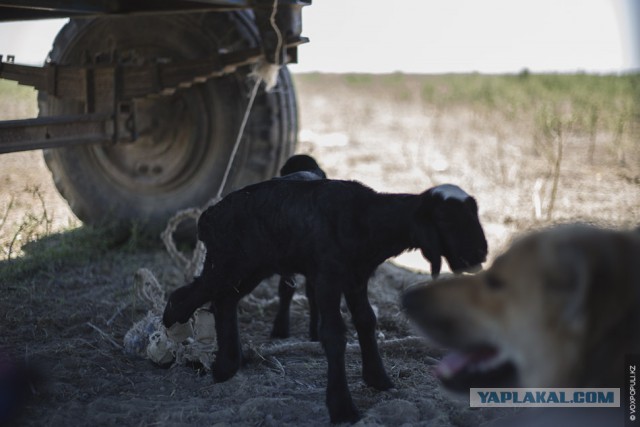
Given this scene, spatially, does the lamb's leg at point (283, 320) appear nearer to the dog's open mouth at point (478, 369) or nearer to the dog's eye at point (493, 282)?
the dog's open mouth at point (478, 369)

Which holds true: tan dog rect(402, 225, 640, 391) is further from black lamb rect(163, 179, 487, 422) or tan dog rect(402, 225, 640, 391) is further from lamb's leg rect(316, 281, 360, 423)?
lamb's leg rect(316, 281, 360, 423)

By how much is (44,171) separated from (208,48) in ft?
14.2

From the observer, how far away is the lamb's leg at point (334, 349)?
3113mm

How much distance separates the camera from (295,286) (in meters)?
4.42

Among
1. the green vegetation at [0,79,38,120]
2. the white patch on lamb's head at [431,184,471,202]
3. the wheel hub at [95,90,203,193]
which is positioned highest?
the green vegetation at [0,79,38,120]

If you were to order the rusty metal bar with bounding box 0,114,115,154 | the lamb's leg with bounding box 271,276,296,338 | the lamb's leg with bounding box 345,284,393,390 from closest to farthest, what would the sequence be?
1. the lamb's leg with bounding box 345,284,393,390
2. the lamb's leg with bounding box 271,276,296,338
3. the rusty metal bar with bounding box 0,114,115,154

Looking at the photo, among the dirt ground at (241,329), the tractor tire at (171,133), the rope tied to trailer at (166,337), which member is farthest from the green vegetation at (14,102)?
the rope tied to trailer at (166,337)

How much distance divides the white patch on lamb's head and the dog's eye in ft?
1.75

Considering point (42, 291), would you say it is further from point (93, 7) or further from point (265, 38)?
point (265, 38)

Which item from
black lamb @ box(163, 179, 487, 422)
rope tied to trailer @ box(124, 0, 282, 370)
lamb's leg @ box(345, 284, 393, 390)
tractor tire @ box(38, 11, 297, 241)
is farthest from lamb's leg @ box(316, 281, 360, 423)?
tractor tire @ box(38, 11, 297, 241)

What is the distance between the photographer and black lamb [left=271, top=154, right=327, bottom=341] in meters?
3.95

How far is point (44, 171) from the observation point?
374 inches

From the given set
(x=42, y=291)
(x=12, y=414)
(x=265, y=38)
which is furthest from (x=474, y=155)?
(x=12, y=414)

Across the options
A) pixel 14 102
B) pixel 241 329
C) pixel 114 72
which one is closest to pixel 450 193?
pixel 241 329
